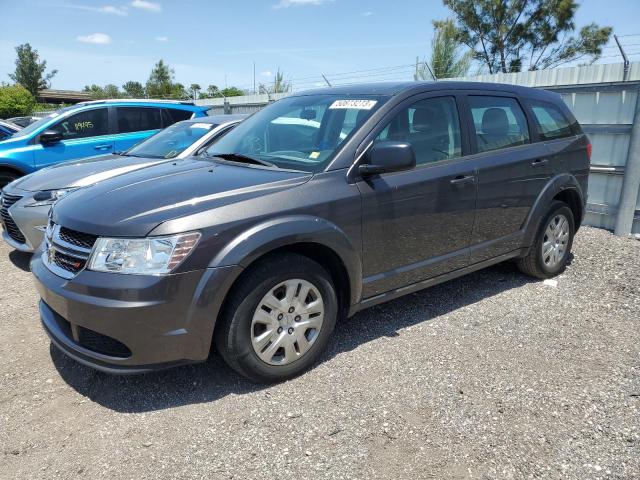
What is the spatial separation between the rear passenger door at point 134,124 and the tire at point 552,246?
19.2 ft

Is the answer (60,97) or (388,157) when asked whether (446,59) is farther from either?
(60,97)

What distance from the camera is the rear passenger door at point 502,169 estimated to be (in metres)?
4.02

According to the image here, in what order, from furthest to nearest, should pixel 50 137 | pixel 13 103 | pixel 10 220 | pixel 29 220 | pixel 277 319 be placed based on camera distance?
pixel 13 103 < pixel 50 137 < pixel 10 220 < pixel 29 220 < pixel 277 319

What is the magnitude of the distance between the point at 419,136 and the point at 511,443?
6.98 feet

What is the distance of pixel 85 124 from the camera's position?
25.2ft

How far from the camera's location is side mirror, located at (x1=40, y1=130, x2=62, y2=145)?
23.9ft

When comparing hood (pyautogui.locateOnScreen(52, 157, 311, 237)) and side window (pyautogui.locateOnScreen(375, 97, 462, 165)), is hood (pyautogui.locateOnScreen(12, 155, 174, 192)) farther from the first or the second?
side window (pyautogui.locateOnScreen(375, 97, 462, 165))

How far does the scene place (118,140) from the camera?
787 cm

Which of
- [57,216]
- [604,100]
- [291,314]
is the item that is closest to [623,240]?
[604,100]

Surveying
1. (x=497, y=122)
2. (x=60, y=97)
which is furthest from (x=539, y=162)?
(x=60, y=97)

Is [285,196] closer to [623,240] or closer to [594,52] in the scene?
[623,240]

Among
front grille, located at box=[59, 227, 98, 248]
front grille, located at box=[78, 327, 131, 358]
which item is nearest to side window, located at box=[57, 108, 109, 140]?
front grille, located at box=[59, 227, 98, 248]

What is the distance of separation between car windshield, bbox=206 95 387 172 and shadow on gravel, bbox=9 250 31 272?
2.93 metres

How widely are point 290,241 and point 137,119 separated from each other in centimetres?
620
